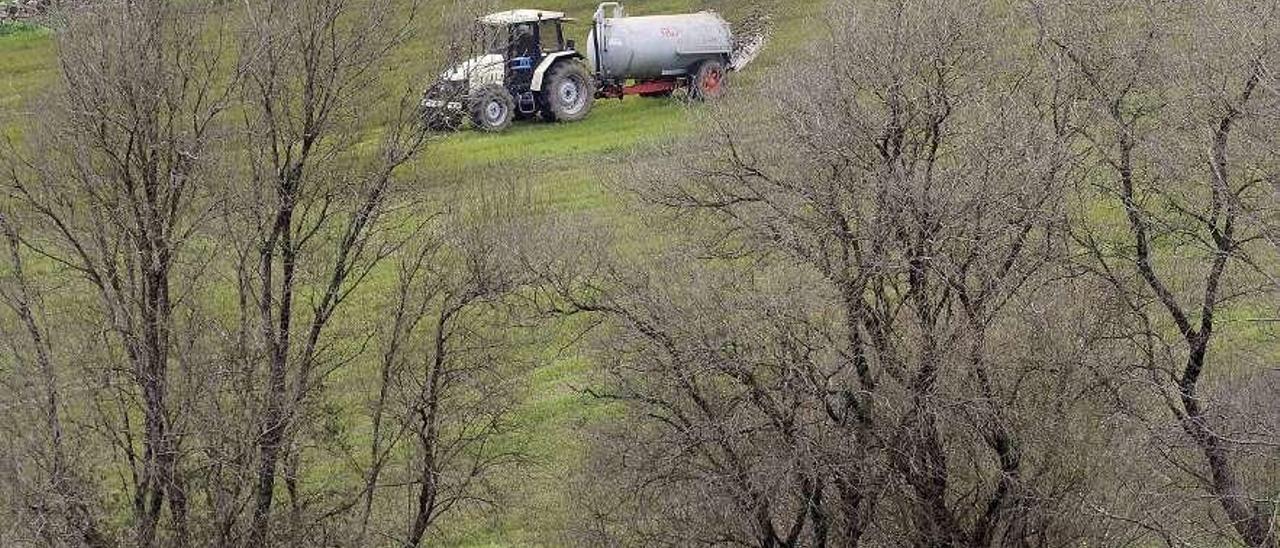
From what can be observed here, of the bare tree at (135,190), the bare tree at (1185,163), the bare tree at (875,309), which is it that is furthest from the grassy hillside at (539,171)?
the bare tree at (1185,163)

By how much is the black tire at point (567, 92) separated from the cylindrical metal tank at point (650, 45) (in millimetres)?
577

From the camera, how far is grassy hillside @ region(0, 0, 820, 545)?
1630 centimetres

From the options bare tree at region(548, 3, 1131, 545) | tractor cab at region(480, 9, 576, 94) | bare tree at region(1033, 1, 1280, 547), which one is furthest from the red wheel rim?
bare tree at region(1033, 1, 1280, 547)

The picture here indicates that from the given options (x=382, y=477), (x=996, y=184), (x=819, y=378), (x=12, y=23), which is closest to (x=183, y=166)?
(x=382, y=477)

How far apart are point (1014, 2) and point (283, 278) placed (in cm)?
752

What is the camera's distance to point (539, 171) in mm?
25031

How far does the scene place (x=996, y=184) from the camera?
13266mm

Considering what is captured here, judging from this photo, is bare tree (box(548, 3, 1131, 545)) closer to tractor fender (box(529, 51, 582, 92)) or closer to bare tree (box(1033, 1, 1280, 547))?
bare tree (box(1033, 1, 1280, 547))

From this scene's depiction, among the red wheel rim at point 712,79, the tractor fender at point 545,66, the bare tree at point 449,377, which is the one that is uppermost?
the tractor fender at point 545,66

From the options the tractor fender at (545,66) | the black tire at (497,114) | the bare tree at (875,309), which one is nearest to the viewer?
the bare tree at (875,309)

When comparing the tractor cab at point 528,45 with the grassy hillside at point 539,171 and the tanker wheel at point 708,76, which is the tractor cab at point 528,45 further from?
the tanker wheel at point 708,76

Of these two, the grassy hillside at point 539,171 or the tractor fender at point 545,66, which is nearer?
the grassy hillside at point 539,171

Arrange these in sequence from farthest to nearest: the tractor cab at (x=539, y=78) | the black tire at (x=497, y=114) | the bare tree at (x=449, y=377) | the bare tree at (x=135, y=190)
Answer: the tractor cab at (x=539, y=78) < the black tire at (x=497, y=114) < the bare tree at (x=449, y=377) < the bare tree at (x=135, y=190)

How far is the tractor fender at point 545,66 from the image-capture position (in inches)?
1093
